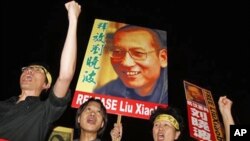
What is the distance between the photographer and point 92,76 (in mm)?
5156

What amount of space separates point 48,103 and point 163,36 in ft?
12.3

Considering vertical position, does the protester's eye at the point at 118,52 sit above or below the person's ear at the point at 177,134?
above

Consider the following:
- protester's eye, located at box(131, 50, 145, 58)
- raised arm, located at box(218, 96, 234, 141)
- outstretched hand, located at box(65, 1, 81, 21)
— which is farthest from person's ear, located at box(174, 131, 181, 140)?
protester's eye, located at box(131, 50, 145, 58)

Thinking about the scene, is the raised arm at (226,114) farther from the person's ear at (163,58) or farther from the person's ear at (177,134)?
the person's ear at (163,58)

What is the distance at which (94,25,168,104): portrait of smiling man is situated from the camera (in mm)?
5227

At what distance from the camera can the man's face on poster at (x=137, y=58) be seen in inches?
217

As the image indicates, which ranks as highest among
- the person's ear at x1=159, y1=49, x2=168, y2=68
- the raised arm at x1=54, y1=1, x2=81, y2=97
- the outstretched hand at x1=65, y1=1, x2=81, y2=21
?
the person's ear at x1=159, y1=49, x2=168, y2=68

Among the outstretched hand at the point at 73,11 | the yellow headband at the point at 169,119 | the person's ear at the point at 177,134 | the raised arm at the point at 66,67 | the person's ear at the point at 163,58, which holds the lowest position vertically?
the person's ear at the point at 177,134

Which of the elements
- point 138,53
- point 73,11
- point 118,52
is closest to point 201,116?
point 138,53

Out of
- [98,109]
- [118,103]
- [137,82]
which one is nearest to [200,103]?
[137,82]

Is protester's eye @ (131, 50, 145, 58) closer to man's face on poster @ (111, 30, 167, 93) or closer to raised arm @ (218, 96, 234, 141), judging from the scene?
man's face on poster @ (111, 30, 167, 93)

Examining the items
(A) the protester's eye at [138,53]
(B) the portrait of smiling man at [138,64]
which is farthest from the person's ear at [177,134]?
(A) the protester's eye at [138,53]

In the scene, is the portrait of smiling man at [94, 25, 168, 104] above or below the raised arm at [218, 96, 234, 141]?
above

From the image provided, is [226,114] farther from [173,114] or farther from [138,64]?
[138,64]
